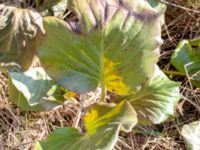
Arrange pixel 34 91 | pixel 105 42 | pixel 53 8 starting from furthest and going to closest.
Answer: pixel 53 8, pixel 34 91, pixel 105 42

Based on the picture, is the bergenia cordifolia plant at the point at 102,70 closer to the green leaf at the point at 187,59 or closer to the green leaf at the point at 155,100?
the green leaf at the point at 155,100

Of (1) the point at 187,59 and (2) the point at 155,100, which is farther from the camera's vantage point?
(1) the point at 187,59

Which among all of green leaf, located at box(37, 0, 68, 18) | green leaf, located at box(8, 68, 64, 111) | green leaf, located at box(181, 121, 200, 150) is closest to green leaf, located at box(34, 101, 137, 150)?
green leaf, located at box(8, 68, 64, 111)

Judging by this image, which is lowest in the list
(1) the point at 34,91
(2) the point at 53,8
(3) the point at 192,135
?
(3) the point at 192,135

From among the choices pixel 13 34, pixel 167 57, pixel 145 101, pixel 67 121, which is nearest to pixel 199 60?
pixel 167 57

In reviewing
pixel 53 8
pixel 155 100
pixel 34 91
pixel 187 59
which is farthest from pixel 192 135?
pixel 53 8

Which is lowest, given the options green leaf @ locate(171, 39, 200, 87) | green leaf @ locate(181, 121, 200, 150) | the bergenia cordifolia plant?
green leaf @ locate(181, 121, 200, 150)

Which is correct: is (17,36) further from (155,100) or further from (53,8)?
(155,100)

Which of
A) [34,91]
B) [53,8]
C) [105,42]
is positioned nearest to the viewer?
[105,42]

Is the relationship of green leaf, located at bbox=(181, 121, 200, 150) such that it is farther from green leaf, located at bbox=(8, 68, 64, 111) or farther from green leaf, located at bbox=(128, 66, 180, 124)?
green leaf, located at bbox=(8, 68, 64, 111)
